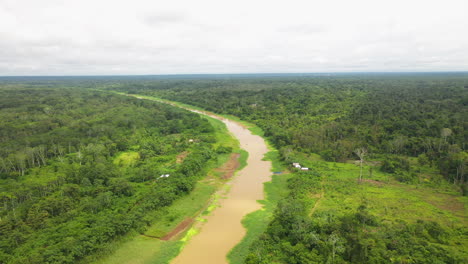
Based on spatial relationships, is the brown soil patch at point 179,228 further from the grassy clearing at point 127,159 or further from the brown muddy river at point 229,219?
the grassy clearing at point 127,159

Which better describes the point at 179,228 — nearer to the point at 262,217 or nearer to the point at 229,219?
the point at 229,219

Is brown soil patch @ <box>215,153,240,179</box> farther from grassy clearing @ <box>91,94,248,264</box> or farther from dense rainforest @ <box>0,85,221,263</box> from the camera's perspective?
dense rainforest @ <box>0,85,221,263</box>

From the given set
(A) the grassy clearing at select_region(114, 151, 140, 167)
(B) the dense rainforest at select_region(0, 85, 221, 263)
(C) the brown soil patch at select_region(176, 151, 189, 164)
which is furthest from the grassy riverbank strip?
(A) the grassy clearing at select_region(114, 151, 140, 167)

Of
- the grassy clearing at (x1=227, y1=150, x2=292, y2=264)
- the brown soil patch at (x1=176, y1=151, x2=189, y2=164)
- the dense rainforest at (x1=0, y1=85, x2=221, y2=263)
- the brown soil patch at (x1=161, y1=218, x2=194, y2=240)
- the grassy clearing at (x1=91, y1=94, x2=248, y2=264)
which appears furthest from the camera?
the brown soil patch at (x1=176, y1=151, x2=189, y2=164)

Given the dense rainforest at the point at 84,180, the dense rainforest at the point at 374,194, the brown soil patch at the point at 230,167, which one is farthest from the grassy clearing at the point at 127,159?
the dense rainforest at the point at 374,194

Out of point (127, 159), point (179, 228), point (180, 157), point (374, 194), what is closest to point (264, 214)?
point (179, 228)
